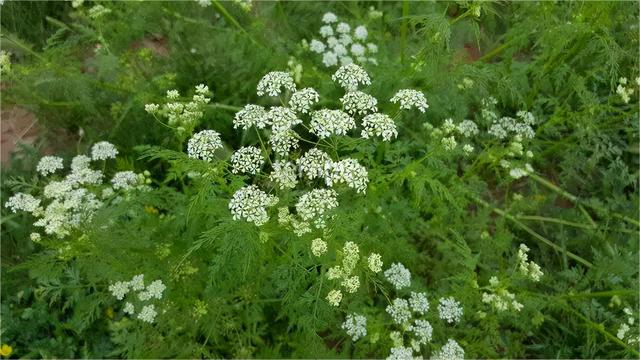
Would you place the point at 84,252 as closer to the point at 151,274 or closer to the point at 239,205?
the point at 151,274

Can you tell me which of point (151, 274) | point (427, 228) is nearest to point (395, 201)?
point (427, 228)

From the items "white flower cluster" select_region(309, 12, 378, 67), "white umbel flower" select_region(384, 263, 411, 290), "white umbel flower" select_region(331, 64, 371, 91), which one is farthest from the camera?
"white flower cluster" select_region(309, 12, 378, 67)

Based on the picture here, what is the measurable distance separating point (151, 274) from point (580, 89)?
4163 millimetres

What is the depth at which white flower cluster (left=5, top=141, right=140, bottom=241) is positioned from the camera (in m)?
3.70

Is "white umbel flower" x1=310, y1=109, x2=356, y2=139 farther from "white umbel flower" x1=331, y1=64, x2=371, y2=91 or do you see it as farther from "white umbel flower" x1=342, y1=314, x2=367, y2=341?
"white umbel flower" x1=342, y1=314, x2=367, y2=341

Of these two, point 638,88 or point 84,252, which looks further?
point 638,88

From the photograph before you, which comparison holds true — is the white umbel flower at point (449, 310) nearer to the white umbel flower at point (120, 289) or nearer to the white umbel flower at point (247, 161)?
the white umbel flower at point (247, 161)

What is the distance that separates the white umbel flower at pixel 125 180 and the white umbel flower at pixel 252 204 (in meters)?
1.43

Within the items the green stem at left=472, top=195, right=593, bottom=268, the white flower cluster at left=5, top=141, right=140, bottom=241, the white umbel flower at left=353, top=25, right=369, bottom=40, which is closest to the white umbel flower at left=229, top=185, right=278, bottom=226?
the white flower cluster at left=5, top=141, right=140, bottom=241

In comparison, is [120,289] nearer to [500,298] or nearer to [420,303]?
[420,303]

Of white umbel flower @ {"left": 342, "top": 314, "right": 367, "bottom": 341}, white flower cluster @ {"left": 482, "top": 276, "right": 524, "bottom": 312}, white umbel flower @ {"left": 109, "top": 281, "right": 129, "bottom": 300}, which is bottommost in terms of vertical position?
white umbel flower @ {"left": 342, "top": 314, "right": 367, "bottom": 341}

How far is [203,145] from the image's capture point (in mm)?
3297

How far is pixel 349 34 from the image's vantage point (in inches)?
231

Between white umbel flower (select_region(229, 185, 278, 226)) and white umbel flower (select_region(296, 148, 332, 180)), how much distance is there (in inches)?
10.5
